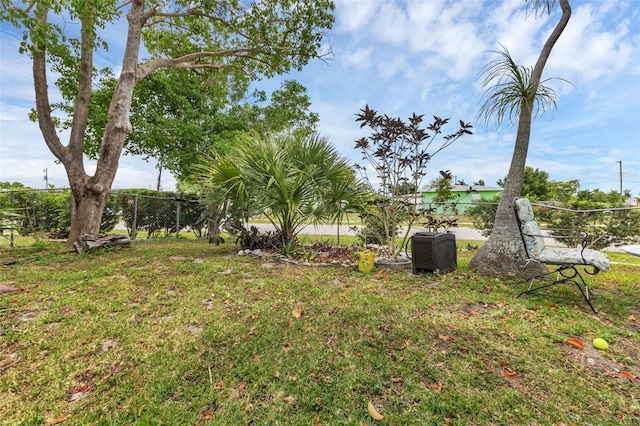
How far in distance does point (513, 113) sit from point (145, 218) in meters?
8.96

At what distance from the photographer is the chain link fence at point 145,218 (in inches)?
253

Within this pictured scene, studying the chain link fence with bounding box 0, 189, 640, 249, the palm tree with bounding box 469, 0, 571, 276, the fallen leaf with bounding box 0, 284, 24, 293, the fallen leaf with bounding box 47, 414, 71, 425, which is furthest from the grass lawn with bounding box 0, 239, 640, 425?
the chain link fence with bounding box 0, 189, 640, 249

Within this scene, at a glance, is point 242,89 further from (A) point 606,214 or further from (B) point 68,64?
(A) point 606,214

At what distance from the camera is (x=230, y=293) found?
3070mm

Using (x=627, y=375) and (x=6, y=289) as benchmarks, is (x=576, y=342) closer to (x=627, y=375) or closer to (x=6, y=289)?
(x=627, y=375)

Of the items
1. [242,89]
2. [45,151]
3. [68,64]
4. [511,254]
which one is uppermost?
[242,89]

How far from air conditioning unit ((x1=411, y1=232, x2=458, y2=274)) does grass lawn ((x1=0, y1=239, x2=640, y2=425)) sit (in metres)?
0.65

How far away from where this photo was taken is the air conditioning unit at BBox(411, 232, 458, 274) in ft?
13.0

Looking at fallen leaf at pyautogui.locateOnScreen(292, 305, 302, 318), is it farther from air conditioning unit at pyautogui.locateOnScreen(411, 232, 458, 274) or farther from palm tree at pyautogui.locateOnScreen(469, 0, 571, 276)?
palm tree at pyautogui.locateOnScreen(469, 0, 571, 276)

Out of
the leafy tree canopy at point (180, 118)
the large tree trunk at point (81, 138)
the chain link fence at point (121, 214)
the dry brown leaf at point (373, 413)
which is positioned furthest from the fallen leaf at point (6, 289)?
the leafy tree canopy at point (180, 118)

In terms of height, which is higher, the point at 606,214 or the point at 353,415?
the point at 606,214

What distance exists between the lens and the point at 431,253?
156 inches

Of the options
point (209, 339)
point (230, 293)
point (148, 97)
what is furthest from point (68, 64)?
point (209, 339)

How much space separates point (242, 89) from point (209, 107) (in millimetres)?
2274
